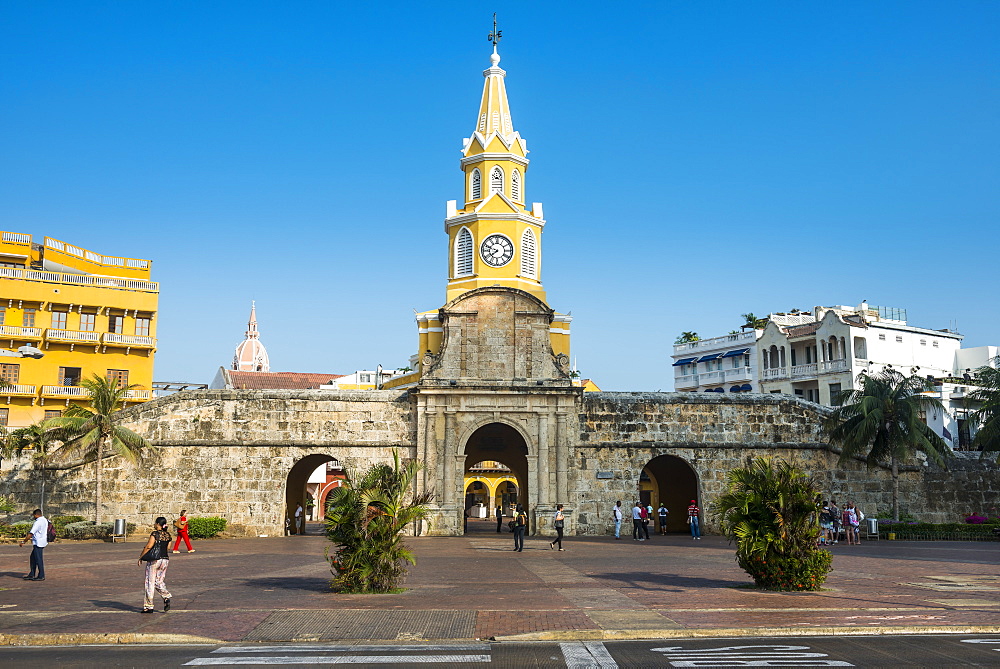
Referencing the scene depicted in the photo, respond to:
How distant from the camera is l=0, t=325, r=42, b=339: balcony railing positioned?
49.6 m

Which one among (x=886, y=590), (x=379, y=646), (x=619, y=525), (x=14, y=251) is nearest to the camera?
(x=379, y=646)

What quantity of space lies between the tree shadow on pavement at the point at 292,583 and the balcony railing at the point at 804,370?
158 feet

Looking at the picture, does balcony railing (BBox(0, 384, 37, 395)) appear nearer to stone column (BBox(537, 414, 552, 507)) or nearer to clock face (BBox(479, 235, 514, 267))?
clock face (BBox(479, 235, 514, 267))

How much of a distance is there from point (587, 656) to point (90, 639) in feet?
23.2

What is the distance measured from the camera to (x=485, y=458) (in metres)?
44.6

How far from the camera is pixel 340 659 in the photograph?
11562mm

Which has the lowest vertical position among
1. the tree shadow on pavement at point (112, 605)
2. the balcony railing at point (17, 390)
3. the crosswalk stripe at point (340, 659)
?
the crosswalk stripe at point (340, 659)

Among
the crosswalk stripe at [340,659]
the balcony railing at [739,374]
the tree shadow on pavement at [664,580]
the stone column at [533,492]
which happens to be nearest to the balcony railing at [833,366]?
the balcony railing at [739,374]

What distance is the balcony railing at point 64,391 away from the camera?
50.2m

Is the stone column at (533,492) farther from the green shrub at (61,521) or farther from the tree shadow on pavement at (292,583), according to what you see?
the green shrub at (61,521)

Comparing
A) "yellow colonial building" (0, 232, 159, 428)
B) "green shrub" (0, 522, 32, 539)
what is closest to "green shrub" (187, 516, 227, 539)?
"green shrub" (0, 522, 32, 539)

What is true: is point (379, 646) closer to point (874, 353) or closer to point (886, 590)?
point (886, 590)

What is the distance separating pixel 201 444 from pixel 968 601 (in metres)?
28.3

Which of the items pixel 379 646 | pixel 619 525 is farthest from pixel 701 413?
pixel 379 646
